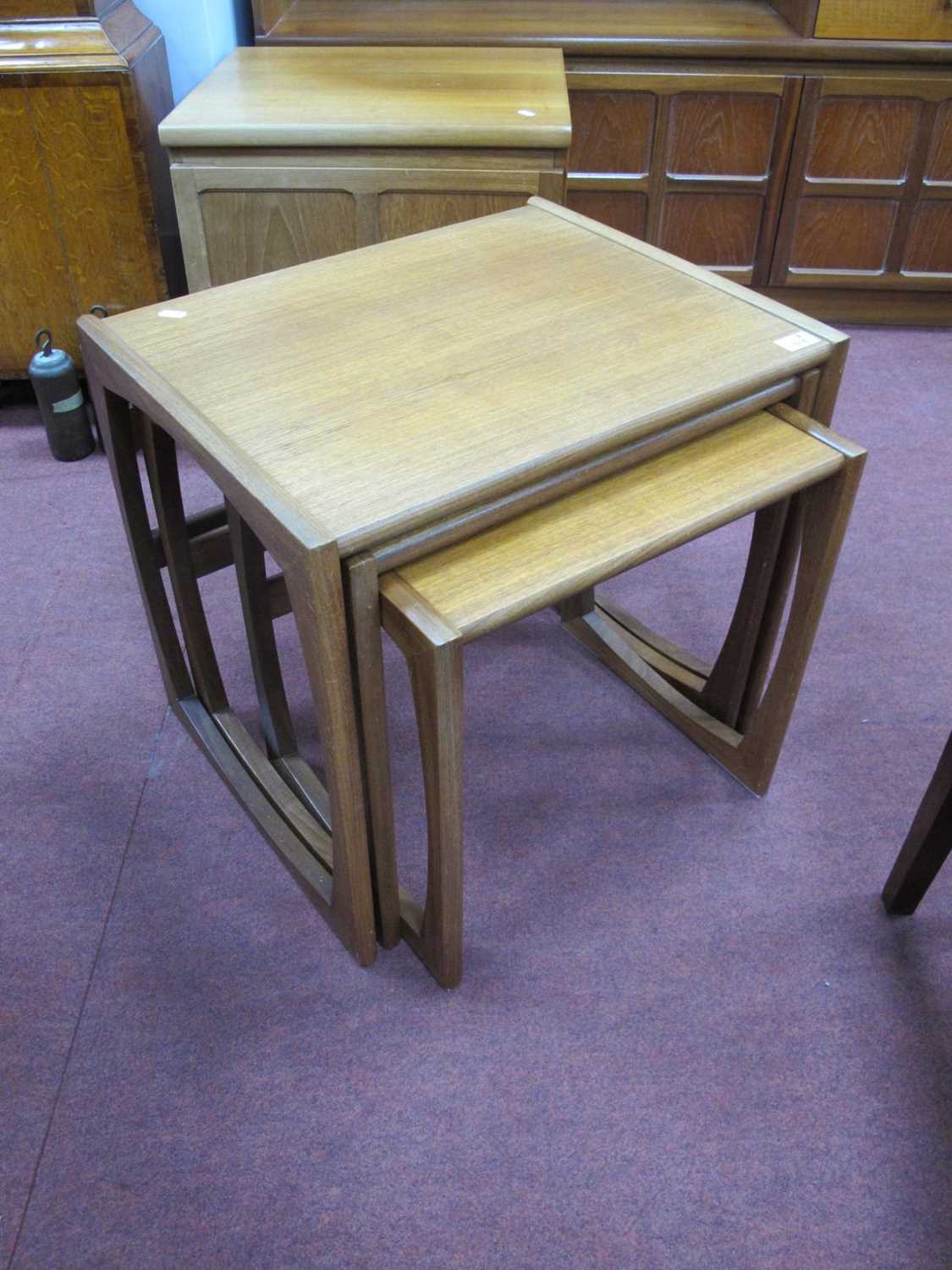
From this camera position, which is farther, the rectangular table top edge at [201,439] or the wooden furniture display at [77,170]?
the wooden furniture display at [77,170]

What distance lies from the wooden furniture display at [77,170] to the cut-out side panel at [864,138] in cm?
148

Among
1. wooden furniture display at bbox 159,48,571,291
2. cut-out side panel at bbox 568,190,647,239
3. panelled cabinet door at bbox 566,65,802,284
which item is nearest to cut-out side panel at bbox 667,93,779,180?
panelled cabinet door at bbox 566,65,802,284

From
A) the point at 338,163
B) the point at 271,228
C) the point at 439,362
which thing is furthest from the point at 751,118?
the point at 439,362

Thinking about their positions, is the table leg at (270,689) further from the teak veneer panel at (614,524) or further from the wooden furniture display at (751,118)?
the wooden furniture display at (751,118)

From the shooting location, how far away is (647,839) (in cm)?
140

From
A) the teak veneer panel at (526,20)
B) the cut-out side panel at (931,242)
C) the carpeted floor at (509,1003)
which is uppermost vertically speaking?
the teak veneer panel at (526,20)

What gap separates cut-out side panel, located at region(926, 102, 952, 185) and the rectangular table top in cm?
144

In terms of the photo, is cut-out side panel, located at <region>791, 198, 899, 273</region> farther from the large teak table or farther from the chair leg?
the chair leg

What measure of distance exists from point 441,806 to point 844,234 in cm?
212

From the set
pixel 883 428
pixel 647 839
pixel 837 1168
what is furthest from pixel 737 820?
pixel 883 428

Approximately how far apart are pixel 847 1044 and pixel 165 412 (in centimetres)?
103

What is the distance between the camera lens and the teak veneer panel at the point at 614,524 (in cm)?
93

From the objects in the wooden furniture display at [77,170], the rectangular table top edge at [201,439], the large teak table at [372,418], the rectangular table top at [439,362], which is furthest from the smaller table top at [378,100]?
the rectangular table top edge at [201,439]

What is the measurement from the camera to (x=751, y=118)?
92.5 inches
